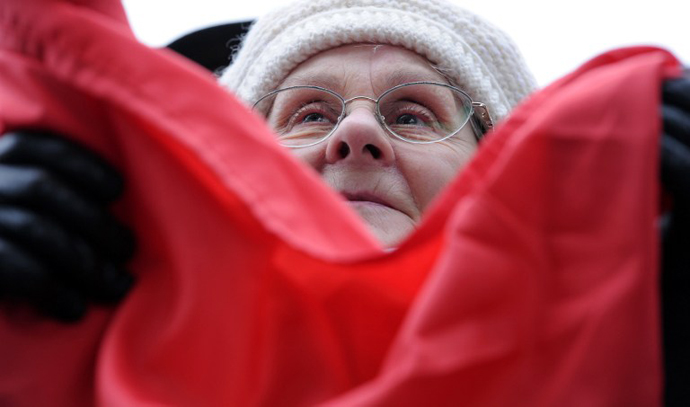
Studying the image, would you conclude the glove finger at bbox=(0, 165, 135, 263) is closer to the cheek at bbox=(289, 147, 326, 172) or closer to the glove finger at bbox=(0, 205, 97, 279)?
the glove finger at bbox=(0, 205, 97, 279)

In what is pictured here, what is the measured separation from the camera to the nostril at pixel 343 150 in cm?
169

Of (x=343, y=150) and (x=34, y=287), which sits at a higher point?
(x=34, y=287)

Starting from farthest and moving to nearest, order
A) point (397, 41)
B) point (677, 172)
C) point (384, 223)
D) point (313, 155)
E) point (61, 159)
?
point (397, 41) < point (313, 155) < point (384, 223) < point (61, 159) < point (677, 172)

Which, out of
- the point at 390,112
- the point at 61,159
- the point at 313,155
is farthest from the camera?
the point at 390,112

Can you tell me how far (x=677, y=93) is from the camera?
0.90 meters

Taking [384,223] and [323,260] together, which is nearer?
[323,260]

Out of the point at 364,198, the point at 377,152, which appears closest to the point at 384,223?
the point at 364,198

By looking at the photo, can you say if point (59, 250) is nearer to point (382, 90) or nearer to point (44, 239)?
point (44, 239)

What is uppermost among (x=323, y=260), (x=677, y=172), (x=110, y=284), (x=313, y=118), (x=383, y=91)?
(x=677, y=172)

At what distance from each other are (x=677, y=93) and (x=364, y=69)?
3.69 feet

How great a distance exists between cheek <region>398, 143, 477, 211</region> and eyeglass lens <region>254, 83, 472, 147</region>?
0.06 m

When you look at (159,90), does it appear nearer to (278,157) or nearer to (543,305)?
(278,157)

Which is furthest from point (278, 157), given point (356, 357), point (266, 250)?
point (356, 357)

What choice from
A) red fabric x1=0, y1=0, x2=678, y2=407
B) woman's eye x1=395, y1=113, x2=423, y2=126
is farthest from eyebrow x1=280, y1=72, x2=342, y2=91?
red fabric x1=0, y1=0, x2=678, y2=407
